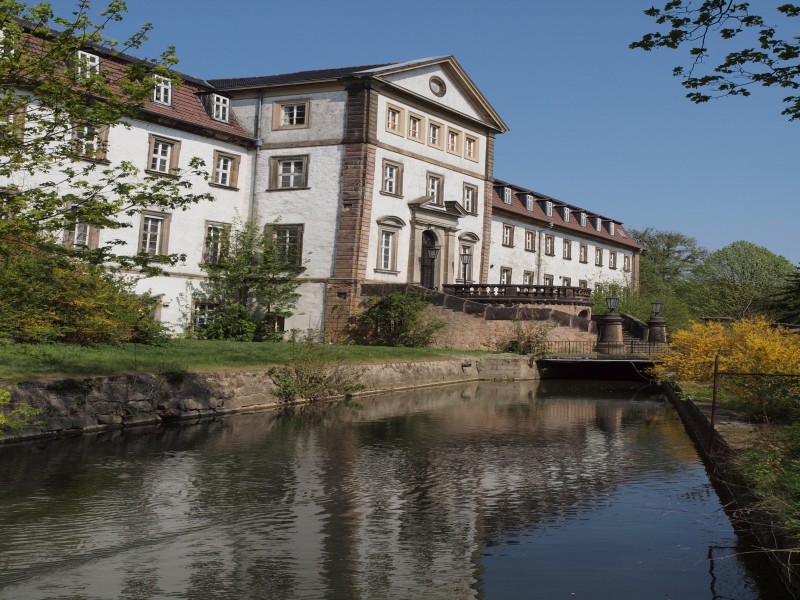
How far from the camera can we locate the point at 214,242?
35031 mm

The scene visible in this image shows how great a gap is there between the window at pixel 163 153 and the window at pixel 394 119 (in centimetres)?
865

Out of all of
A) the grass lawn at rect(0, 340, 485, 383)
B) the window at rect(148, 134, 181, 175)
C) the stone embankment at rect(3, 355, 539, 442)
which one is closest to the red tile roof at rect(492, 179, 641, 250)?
the window at rect(148, 134, 181, 175)

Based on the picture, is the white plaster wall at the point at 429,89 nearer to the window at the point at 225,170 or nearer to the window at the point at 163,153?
the window at the point at 225,170

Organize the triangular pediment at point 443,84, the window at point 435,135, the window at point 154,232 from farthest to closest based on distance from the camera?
the window at point 435,135, the triangular pediment at point 443,84, the window at point 154,232

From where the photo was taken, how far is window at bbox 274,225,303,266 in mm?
35969

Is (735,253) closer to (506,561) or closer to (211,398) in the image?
(211,398)

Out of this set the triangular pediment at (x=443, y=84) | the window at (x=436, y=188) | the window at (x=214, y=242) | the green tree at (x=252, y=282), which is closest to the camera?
the green tree at (x=252, y=282)

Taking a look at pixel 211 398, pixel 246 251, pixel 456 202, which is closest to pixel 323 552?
pixel 211 398

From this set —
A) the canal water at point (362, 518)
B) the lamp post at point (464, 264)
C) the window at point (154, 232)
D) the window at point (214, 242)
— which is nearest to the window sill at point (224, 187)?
the window at point (214, 242)

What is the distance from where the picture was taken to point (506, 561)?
8.23 meters

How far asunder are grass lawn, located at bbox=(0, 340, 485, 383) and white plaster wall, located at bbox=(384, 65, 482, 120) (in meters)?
13.6

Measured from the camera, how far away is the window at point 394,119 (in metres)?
36.1

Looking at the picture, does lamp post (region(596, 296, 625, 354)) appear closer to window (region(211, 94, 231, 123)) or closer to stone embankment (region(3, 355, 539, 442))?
stone embankment (region(3, 355, 539, 442))

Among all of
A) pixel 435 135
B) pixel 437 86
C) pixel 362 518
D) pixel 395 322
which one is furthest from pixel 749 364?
pixel 437 86
